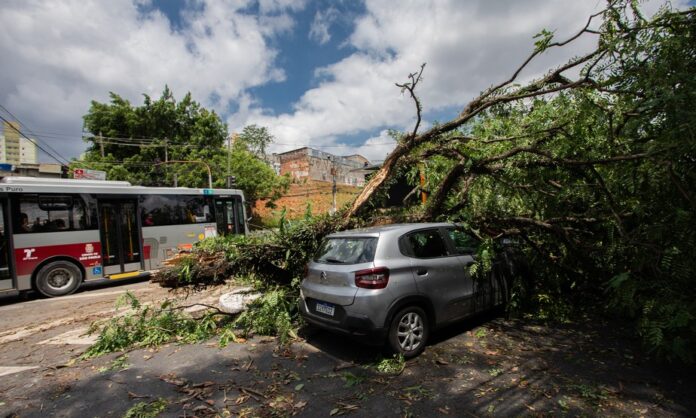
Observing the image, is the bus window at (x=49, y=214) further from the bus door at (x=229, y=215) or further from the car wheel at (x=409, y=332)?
the car wheel at (x=409, y=332)

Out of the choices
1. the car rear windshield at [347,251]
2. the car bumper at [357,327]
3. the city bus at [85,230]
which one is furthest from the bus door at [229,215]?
the car bumper at [357,327]

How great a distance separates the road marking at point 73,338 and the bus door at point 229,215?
23.4ft

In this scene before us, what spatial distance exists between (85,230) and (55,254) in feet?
3.00

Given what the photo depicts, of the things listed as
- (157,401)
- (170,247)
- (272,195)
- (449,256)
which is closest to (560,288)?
(449,256)

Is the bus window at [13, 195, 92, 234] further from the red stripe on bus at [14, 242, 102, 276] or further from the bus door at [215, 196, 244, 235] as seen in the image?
the bus door at [215, 196, 244, 235]

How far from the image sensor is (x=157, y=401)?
11.3 ft

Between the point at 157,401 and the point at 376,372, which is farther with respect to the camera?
the point at 376,372

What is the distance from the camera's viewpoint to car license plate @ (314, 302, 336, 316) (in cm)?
424

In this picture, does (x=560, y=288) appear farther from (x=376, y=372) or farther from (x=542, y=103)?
(x=376, y=372)

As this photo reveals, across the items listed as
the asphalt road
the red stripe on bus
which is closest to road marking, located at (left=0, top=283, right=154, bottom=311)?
the asphalt road

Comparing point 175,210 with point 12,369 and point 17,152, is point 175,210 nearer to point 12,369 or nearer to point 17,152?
point 12,369

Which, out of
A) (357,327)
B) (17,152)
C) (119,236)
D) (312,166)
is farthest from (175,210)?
(312,166)

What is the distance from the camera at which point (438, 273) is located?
4.48 meters

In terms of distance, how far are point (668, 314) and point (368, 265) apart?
2.87 m
